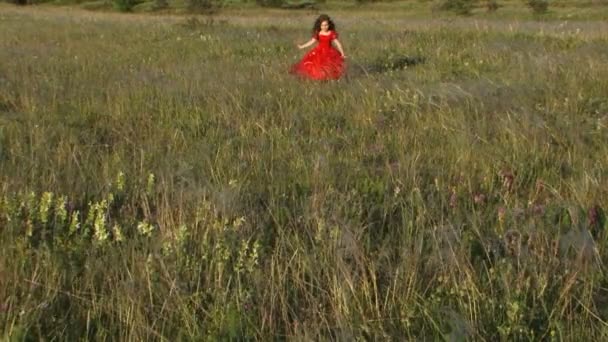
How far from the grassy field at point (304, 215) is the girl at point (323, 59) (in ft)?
6.94

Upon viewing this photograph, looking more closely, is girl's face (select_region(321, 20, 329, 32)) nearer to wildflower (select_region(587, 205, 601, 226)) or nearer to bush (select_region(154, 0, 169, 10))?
wildflower (select_region(587, 205, 601, 226))

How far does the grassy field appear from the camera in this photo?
2115 millimetres

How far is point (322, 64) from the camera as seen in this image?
9320mm

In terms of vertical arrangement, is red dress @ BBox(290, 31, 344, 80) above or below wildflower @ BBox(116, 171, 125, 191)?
below

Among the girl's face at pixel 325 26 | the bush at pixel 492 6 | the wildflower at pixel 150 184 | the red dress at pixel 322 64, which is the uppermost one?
the girl's face at pixel 325 26

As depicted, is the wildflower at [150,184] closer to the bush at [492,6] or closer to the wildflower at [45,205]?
the wildflower at [45,205]

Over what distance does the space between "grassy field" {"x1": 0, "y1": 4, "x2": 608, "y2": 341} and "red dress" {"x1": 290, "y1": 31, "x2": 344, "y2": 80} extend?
6.75 ft

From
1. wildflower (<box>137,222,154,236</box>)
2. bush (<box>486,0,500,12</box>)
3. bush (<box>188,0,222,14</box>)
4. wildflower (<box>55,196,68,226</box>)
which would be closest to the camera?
wildflower (<box>137,222,154,236</box>)

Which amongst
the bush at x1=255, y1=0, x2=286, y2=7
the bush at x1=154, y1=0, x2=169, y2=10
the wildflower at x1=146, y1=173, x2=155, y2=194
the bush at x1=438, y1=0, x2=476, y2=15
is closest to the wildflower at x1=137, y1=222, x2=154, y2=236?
the wildflower at x1=146, y1=173, x2=155, y2=194

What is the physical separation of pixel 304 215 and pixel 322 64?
663cm

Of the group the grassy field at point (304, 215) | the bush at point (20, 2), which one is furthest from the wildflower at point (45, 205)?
the bush at point (20, 2)

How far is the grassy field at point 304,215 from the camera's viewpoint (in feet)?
6.94

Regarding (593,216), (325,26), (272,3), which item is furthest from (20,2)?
(593,216)

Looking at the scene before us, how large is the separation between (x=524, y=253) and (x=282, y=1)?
54.0 meters
